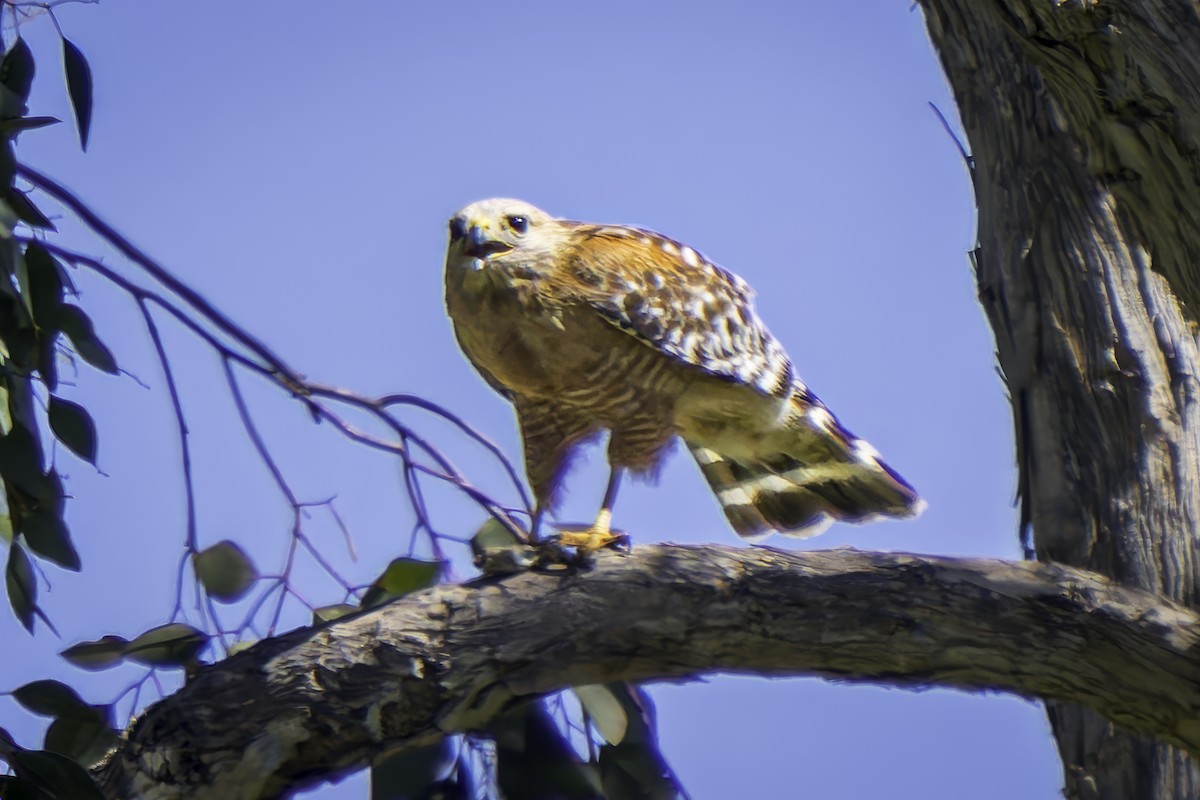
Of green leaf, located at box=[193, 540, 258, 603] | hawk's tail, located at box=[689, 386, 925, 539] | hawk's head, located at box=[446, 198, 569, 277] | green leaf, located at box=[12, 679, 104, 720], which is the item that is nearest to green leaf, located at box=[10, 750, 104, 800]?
green leaf, located at box=[12, 679, 104, 720]

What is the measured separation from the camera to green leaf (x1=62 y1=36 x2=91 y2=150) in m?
2.13

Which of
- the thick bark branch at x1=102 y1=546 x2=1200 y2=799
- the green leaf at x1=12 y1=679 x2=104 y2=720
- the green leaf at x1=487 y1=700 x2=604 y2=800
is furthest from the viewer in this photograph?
the green leaf at x1=487 y1=700 x2=604 y2=800

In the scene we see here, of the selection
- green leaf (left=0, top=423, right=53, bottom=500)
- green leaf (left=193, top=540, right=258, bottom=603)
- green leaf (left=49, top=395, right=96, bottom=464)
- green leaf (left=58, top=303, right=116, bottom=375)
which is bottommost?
green leaf (left=193, top=540, right=258, bottom=603)

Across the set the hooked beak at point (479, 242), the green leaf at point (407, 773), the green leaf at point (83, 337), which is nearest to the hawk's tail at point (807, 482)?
→ the hooked beak at point (479, 242)

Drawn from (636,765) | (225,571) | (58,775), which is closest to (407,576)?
(225,571)

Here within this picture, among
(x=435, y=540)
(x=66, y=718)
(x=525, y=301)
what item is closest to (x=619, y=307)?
(x=525, y=301)

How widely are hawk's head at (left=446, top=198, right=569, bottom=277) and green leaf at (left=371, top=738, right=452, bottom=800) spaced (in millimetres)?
1075

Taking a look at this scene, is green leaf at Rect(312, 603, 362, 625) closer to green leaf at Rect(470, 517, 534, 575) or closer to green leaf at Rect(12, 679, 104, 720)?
green leaf at Rect(470, 517, 534, 575)

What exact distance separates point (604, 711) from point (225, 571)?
715mm

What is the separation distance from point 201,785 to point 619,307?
1.39 metres

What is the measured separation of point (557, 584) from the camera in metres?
2.05

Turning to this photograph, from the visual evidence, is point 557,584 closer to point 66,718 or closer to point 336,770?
point 336,770

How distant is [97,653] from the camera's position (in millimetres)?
2182

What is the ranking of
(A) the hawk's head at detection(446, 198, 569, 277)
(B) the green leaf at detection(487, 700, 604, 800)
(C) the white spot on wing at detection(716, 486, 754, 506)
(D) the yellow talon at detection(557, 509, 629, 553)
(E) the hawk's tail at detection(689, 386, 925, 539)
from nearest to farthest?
(B) the green leaf at detection(487, 700, 604, 800) → (D) the yellow talon at detection(557, 509, 629, 553) → (A) the hawk's head at detection(446, 198, 569, 277) → (E) the hawk's tail at detection(689, 386, 925, 539) → (C) the white spot on wing at detection(716, 486, 754, 506)
